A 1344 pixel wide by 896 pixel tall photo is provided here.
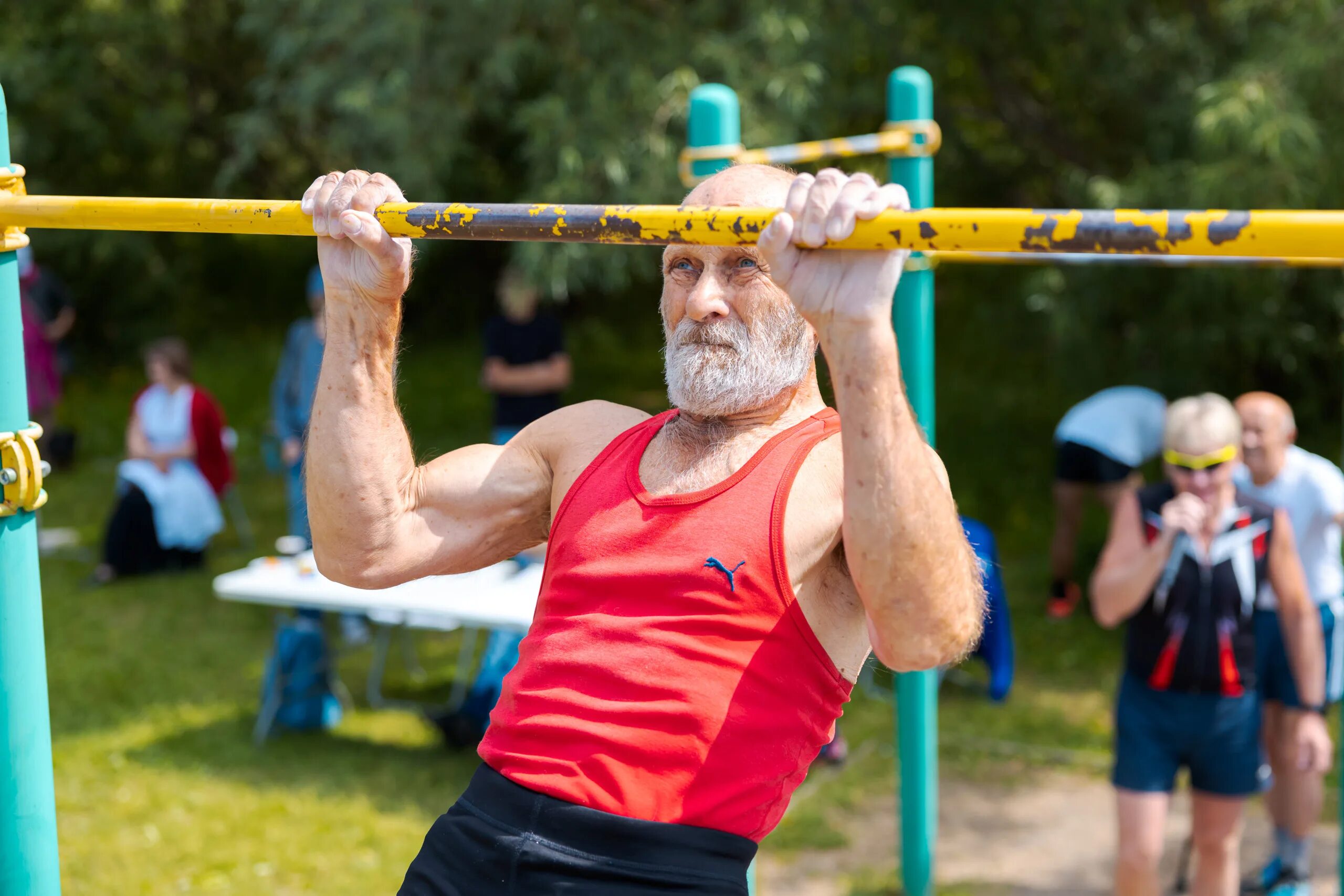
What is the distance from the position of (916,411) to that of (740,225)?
8.55ft

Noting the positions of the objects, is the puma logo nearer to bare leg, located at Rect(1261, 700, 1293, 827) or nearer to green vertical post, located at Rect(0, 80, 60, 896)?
green vertical post, located at Rect(0, 80, 60, 896)

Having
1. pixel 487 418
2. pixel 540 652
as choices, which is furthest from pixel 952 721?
pixel 487 418

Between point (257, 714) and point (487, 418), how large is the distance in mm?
6003

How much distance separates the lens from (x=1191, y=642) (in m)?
3.93

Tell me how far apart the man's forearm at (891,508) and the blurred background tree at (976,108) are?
4.89 meters

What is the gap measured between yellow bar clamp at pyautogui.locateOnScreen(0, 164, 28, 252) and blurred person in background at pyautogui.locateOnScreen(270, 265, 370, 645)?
439cm

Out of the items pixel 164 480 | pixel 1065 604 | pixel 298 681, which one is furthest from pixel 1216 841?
pixel 164 480

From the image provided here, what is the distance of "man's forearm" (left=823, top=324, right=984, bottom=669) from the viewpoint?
1780 millimetres

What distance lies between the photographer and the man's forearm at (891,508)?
178cm

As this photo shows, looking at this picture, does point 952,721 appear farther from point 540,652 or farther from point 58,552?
point 58,552

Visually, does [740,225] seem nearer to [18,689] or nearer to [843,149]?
Result: [18,689]

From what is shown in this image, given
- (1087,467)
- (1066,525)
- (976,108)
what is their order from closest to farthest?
(1087,467) → (1066,525) → (976,108)

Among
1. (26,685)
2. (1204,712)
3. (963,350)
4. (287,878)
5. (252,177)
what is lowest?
(287,878)

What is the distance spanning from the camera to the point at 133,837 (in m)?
5.20
